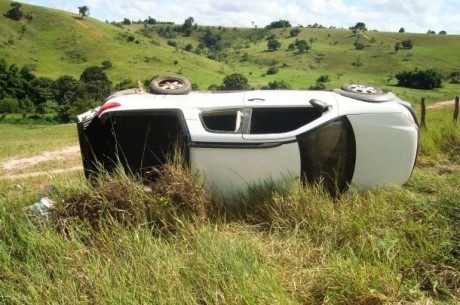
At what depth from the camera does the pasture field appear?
2729mm

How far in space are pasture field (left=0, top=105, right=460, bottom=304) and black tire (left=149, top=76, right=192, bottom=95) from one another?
1.49 m

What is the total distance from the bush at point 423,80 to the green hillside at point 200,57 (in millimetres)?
2275

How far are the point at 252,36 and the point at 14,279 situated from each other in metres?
180

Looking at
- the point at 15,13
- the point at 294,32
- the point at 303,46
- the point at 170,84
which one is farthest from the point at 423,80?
the point at 15,13

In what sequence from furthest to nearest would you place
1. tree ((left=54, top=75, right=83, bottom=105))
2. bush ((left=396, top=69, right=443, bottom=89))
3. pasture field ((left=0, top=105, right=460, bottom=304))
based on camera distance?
bush ((left=396, top=69, right=443, bottom=89)) → tree ((left=54, top=75, right=83, bottom=105)) → pasture field ((left=0, top=105, right=460, bottom=304))

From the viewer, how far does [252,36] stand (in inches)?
6929

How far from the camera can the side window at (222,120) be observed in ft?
15.1

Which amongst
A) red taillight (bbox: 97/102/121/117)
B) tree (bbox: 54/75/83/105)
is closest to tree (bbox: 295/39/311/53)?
tree (bbox: 54/75/83/105)

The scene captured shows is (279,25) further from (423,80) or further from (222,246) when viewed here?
(222,246)

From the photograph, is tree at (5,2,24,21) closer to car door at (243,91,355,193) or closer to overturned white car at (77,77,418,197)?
overturned white car at (77,77,418,197)

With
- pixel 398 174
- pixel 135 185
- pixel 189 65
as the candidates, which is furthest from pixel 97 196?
pixel 189 65

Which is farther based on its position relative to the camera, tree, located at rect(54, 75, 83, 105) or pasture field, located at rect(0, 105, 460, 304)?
tree, located at rect(54, 75, 83, 105)

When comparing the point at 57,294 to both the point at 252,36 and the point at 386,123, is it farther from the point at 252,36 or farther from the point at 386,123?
the point at 252,36

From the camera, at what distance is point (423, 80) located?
8262 centimetres
